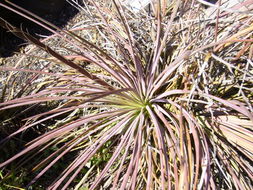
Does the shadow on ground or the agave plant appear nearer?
the agave plant

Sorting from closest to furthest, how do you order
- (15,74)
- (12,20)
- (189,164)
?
(189,164)
(15,74)
(12,20)

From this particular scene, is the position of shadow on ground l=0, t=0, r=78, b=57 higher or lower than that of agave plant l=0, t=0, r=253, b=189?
higher

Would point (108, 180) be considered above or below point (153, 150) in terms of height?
below

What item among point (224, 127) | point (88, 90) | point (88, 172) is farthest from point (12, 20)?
point (224, 127)

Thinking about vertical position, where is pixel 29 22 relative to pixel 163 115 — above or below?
above

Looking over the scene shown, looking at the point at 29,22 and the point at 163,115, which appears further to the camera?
the point at 29,22

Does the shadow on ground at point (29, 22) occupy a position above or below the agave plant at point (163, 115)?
above

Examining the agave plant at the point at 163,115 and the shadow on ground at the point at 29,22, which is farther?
the shadow on ground at the point at 29,22

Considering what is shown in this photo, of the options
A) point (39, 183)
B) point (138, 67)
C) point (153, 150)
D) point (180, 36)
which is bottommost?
point (39, 183)

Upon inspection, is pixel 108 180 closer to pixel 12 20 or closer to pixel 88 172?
pixel 88 172

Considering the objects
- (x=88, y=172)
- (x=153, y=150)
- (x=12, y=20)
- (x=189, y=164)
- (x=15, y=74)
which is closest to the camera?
(x=189, y=164)

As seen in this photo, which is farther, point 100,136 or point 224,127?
point 100,136
